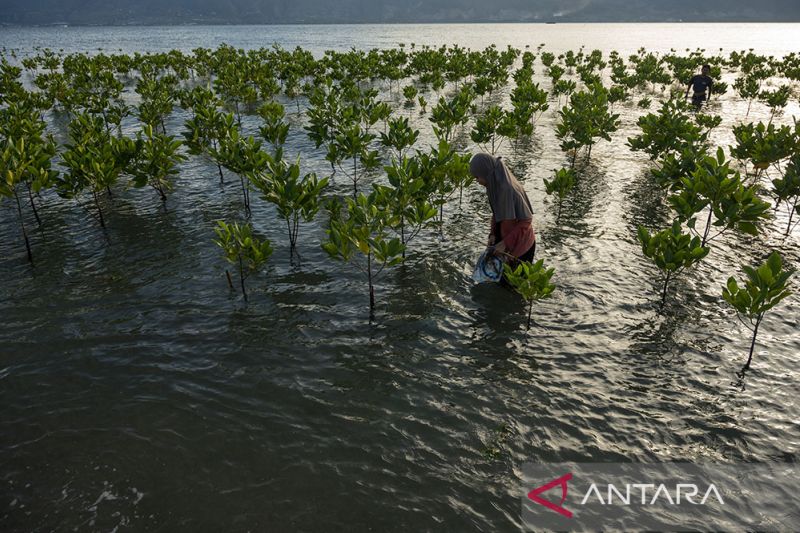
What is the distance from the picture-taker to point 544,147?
19844 millimetres

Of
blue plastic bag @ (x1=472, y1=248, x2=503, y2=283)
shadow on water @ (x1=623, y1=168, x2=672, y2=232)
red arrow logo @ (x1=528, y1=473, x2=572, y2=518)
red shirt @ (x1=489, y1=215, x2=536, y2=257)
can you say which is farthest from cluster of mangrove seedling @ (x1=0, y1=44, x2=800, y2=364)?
red arrow logo @ (x1=528, y1=473, x2=572, y2=518)

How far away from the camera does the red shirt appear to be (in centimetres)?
814

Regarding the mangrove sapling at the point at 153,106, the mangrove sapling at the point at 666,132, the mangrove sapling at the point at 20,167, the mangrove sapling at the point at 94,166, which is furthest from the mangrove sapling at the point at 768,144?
the mangrove sapling at the point at 20,167

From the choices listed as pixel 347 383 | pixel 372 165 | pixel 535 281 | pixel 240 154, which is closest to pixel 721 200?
pixel 535 281

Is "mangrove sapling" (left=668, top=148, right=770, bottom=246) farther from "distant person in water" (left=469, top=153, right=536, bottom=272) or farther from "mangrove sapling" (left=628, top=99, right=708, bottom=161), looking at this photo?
"mangrove sapling" (left=628, top=99, right=708, bottom=161)

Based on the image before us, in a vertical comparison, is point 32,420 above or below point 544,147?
below

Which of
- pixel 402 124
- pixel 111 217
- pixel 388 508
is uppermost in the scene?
pixel 402 124

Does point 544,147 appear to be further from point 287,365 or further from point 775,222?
point 287,365

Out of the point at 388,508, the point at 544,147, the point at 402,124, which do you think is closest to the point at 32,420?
the point at 388,508

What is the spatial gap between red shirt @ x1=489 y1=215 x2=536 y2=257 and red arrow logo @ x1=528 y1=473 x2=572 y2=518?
4.08m

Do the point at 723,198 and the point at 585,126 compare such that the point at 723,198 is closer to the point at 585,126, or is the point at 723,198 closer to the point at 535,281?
the point at 535,281

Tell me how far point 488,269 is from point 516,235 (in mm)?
907

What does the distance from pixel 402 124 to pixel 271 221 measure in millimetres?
5085

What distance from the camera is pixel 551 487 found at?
511 centimetres
